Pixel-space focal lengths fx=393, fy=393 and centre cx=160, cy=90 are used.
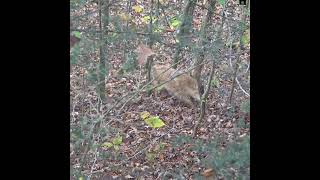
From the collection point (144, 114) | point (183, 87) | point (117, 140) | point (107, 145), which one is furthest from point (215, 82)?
point (107, 145)

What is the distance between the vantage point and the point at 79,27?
2783mm

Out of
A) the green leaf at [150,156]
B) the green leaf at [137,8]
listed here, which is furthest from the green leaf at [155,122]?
the green leaf at [137,8]

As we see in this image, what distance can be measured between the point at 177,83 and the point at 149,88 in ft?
3.49

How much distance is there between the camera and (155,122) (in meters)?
3.67

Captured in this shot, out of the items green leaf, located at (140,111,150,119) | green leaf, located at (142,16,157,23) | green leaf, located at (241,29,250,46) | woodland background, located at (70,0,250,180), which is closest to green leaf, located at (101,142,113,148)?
woodland background, located at (70,0,250,180)

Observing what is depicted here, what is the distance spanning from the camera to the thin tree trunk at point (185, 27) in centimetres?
331

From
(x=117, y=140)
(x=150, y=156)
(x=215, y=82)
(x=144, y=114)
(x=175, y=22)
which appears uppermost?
(x=175, y=22)

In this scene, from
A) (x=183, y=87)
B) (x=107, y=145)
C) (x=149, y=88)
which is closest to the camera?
(x=107, y=145)

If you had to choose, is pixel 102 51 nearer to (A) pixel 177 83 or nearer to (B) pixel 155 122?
(B) pixel 155 122

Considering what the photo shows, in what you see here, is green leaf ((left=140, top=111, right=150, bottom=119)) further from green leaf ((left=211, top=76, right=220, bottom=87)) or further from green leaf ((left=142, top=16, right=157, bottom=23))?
green leaf ((left=142, top=16, right=157, bottom=23))

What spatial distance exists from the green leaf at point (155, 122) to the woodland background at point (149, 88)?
0.7 inches

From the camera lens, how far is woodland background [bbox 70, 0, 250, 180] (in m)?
2.83
